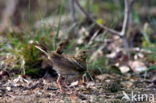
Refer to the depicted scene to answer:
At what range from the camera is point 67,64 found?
116 inches

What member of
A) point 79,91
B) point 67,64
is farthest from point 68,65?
point 79,91

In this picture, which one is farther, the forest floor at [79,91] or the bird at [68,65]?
the bird at [68,65]

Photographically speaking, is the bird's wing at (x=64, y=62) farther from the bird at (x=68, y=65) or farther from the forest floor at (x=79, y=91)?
the forest floor at (x=79, y=91)

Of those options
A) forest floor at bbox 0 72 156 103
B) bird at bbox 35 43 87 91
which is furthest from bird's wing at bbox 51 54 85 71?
forest floor at bbox 0 72 156 103

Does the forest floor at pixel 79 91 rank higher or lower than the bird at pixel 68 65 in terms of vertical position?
lower

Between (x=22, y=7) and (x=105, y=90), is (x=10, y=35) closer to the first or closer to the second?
(x=105, y=90)

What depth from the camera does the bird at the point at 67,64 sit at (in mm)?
2921

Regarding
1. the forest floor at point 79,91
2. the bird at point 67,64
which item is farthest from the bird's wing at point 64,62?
the forest floor at point 79,91

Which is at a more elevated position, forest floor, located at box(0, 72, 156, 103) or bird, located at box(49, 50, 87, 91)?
bird, located at box(49, 50, 87, 91)

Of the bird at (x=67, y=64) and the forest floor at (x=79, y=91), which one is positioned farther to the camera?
the bird at (x=67, y=64)

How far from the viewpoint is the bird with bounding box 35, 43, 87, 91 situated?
2921 mm

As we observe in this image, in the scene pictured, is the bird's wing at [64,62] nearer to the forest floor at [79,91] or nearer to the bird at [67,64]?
the bird at [67,64]

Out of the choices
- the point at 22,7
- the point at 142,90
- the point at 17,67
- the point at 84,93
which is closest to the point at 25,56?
the point at 17,67

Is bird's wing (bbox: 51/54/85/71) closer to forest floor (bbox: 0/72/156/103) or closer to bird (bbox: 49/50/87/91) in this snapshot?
bird (bbox: 49/50/87/91)
